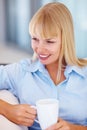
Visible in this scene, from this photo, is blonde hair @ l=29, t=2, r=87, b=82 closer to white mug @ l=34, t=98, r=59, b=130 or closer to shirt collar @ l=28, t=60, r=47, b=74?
shirt collar @ l=28, t=60, r=47, b=74

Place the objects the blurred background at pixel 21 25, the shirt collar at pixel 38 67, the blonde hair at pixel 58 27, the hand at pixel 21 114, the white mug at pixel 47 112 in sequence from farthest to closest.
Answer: the blurred background at pixel 21 25 → the shirt collar at pixel 38 67 → the blonde hair at pixel 58 27 → the hand at pixel 21 114 → the white mug at pixel 47 112

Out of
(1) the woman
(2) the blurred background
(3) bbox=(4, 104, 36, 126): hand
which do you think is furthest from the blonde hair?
(2) the blurred background

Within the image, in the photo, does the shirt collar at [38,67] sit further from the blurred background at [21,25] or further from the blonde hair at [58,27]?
the blurred background at [21,25]

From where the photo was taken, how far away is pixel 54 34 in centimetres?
133

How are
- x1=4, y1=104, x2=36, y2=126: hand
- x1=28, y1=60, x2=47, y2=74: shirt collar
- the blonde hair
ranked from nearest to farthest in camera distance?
x1=4, y1=104, x2=36, y2=126: hand
the blonde hair
x1=28, y1=60, x2=47, y2=74: shirt collar

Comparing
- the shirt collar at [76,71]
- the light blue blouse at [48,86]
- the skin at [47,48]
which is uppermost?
the skin at [47,48]

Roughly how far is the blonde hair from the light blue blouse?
0.05 metres

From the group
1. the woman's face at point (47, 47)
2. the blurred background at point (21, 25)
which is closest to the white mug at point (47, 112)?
the woman's face at point (47, 47)

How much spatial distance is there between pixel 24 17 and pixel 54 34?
0.82 meters

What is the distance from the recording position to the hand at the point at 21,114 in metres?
1.16

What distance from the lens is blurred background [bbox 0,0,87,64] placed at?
2.08 meters

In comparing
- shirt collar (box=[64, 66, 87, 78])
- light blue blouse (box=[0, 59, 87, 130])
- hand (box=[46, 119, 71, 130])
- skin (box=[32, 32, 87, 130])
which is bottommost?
hand (box=[46, 119, 71, 130])

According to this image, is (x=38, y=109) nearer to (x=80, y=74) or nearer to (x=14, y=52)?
(x=80, y=74)

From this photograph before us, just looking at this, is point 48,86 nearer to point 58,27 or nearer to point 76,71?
point 76,71
